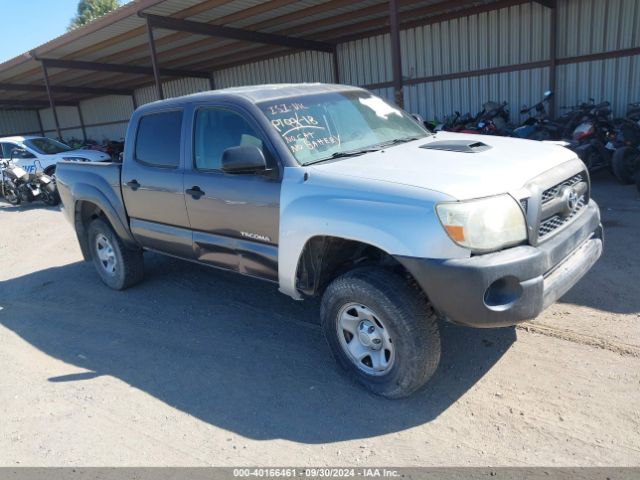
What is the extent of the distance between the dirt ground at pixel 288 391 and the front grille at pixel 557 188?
1.15m

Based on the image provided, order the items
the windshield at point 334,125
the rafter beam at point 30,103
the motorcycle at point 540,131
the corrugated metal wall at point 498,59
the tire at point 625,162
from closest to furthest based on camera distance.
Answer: the windshield at point 334,125
the tire at point 625,162
the motorcycle at point 540,131
the corrugated metal wall at point 498,59
the rafter beam at point 30,103

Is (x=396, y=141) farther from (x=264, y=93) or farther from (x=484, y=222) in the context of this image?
(x=484, y=222)

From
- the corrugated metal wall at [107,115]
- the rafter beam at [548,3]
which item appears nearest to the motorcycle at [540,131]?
the rafter beam at [548,3]

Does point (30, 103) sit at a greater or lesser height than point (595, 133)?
greater

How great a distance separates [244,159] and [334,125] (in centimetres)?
87

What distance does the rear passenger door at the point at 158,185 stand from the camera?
14.8 feet

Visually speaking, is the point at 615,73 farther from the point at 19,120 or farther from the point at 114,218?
the point at 19,120

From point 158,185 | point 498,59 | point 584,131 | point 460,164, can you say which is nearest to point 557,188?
point 460,164

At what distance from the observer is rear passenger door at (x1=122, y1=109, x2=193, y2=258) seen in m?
4.50

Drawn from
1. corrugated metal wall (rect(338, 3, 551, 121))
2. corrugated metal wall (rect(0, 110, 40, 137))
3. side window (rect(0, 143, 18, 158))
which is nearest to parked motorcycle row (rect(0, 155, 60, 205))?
side window (rect(0, 143, 18, 158))

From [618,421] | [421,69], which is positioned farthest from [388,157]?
[421,69]

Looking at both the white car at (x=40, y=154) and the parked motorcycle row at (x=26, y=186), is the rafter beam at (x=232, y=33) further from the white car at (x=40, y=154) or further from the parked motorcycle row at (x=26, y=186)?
the parked motorcycle row at (x=26, y=186)

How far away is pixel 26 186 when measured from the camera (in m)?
12.9

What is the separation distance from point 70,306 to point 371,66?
38.5 feet
